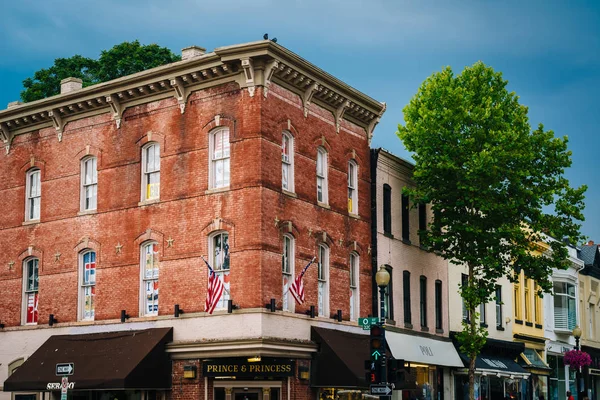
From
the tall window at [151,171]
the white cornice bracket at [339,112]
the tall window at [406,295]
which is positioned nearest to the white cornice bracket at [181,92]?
the tall window at [151,171]

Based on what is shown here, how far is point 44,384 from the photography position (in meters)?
30.1

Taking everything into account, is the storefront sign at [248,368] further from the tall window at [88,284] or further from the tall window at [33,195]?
the tall window at [33,195]

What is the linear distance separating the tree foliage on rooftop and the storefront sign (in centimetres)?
2933

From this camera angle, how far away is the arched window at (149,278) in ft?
99.5

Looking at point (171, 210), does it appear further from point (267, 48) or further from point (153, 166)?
point (267, 48)

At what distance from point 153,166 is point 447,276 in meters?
15.4

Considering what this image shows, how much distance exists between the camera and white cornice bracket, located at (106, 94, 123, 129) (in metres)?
31.8

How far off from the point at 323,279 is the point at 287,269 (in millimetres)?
2300

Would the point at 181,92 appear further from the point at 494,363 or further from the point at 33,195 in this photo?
the point at 494,363

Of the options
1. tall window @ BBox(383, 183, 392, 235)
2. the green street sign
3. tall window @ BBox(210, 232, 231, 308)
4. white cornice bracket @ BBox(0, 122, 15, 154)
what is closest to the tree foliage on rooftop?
white cornice bracket @ BBox(0, 122, 15, 154)

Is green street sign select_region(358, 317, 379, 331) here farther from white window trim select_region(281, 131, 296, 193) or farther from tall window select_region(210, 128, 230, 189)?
tall window select_region(210, 128, 230, 189)

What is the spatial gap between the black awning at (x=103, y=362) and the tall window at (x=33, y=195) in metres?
5.12

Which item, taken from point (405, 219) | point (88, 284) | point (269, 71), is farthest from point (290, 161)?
point (405, 219)

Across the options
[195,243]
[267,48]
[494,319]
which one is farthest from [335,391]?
[494,319]
